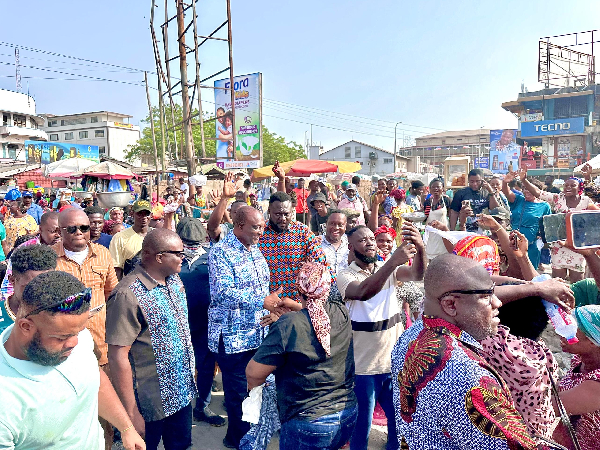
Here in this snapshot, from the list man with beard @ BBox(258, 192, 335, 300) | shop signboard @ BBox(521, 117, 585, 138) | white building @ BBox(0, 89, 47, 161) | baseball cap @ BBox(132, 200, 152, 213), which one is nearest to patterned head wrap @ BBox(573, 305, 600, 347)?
man with beard @ BBox(258, 192, 335, 300)

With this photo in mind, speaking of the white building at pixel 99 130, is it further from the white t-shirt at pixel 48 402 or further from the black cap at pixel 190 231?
the white t-shirt at pixel 48 402

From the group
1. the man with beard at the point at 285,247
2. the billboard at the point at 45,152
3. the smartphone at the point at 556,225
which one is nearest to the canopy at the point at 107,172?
the man with beard at the point at 285,247

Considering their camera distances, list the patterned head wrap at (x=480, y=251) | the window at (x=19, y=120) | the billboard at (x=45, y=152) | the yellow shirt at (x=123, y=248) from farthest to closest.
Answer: the window at (x=19, y=120)
the billboard at (x=45, y=152)
the yellow shirt at (x=123, y=248)
the patterned head wrap at (x=480, y=251)

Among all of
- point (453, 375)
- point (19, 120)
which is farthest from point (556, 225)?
point (19, 120)

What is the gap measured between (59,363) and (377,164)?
6419 centimetres

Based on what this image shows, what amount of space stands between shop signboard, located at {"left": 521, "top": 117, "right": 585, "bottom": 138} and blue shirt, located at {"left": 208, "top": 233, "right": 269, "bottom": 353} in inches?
1612

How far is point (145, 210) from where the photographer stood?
16.3 feet

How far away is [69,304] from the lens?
5.78ft

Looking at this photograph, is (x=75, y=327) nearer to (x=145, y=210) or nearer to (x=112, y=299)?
(x=112, y=299)

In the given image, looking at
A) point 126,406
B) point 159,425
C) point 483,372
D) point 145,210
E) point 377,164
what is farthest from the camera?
point 377,164

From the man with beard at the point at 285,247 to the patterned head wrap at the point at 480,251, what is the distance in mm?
1331

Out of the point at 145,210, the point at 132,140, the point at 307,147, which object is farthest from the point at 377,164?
the point at 145,210

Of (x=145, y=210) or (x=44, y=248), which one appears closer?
(x=44, y=248)

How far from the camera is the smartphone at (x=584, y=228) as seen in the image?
2469 millimetres
